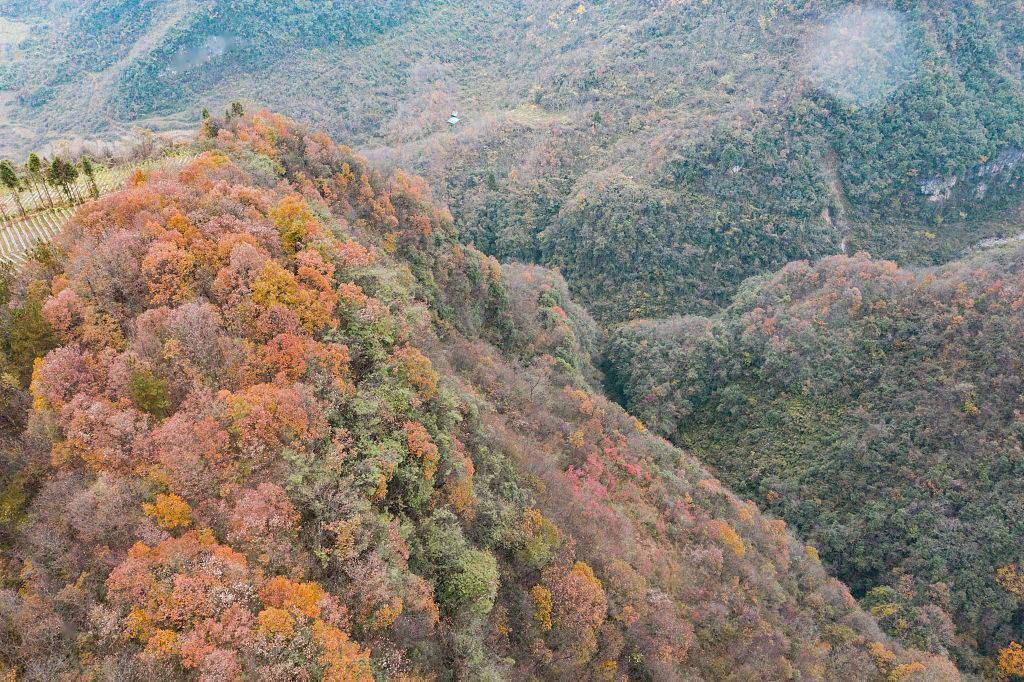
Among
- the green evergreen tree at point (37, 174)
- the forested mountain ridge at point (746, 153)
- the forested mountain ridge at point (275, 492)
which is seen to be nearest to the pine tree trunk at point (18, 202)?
the green evergreen tree at point (37, 174)

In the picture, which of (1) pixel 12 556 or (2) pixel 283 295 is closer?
(1) pixel 12 556

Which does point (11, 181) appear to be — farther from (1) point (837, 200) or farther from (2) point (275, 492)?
(1) point (837, 200)

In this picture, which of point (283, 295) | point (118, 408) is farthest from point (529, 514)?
point (118, 408)

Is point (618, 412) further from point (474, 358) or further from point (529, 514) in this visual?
point (529, 514)

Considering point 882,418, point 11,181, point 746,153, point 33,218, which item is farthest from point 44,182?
point 746,153

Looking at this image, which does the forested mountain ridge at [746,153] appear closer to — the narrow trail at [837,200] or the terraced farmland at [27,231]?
the narrow trail at [837,200]

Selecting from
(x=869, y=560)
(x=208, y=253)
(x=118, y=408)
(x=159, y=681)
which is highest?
(x=208, y=253)
